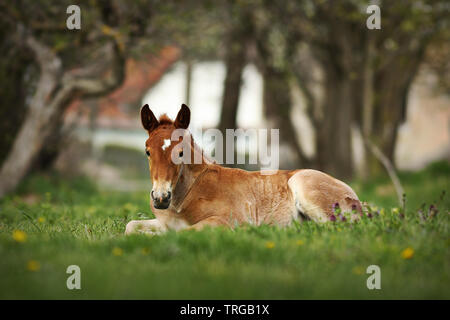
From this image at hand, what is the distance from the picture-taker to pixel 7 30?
40.9 feet

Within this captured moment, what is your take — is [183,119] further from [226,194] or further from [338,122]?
[338,122]

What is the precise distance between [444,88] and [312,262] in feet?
57.6

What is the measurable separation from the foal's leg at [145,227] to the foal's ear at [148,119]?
3.74 ft

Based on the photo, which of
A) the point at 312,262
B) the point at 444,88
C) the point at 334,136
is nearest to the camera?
the point at 312,262

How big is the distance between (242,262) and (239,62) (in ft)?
43.7

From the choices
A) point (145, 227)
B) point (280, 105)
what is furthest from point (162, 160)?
point (280, 105)

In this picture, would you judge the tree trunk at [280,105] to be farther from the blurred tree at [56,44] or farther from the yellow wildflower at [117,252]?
the yellow wildflower at [117,252]

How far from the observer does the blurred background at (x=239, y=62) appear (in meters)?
11.8

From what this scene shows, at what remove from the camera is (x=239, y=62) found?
55.2 feet

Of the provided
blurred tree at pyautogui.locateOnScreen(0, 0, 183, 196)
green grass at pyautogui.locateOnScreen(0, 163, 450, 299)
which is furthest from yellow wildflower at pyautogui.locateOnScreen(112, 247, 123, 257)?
blurred tree at pyautogui.locateOnScreen(0, 0, 183, 196)

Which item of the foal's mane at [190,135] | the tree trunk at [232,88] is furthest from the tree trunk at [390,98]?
the foal's mane at [190,135]

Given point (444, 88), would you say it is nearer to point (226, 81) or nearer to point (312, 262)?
point (226, 81)

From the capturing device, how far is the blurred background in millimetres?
11766
